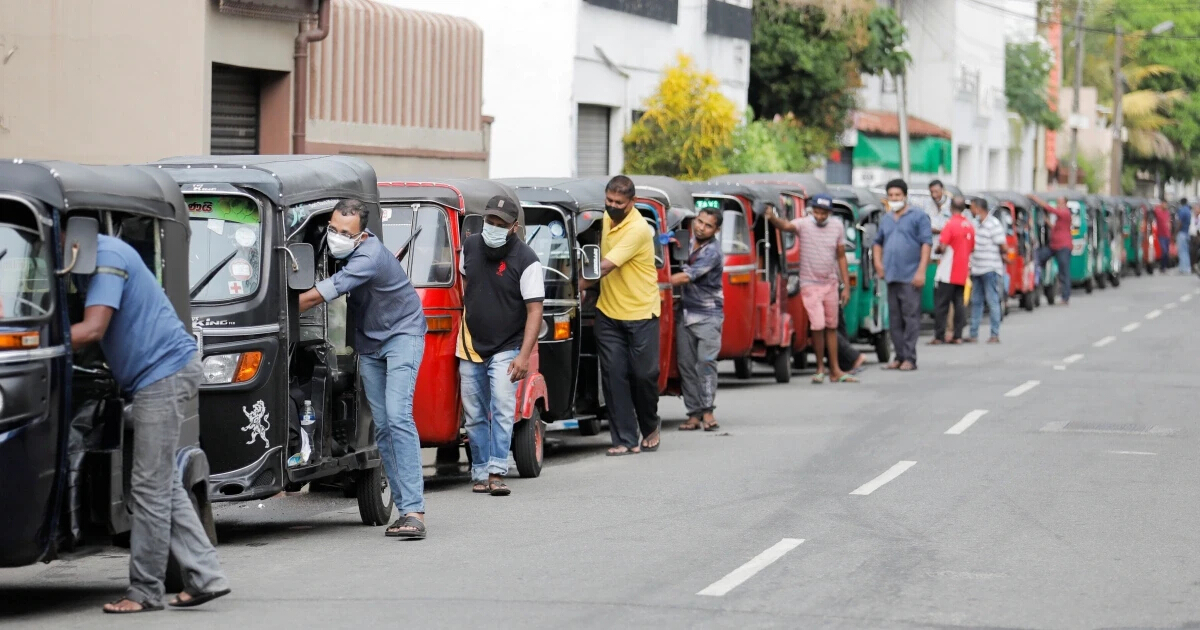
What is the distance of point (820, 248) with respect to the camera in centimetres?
1922

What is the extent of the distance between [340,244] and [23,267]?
2.57 m

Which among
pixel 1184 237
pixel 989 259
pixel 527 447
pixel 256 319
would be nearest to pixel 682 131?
pixel 989 259

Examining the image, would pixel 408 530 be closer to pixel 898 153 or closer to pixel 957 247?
pixel 957 247

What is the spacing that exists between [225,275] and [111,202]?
1.82 meters

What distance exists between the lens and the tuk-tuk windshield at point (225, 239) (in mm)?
9805

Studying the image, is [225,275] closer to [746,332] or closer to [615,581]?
[615,581]

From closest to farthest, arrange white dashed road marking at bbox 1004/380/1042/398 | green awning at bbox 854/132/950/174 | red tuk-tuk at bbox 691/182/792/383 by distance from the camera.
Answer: red tuk-tuk at bbox 691/182/792/383 < white dashed road marking at bbox 1004/380/1042/398 < green awning at bbox 854/132/950/174

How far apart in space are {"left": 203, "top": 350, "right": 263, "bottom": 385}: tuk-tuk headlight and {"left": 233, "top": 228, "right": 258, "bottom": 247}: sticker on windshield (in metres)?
0.61

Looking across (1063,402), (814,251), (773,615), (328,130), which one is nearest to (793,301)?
(814,251)

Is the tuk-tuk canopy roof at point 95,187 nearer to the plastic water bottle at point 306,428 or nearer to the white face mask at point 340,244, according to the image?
the white face mask at point 340,244

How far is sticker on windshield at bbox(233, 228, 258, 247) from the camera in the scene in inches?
387

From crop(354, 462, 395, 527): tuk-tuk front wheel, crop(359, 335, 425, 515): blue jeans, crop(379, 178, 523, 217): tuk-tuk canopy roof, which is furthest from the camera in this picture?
crop(379, 178, 523, 217): tuk-tuk canopy roof

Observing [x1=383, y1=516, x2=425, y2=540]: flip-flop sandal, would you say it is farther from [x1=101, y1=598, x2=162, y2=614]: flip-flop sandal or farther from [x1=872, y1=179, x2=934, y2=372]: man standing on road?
[x1=872, y1=179, x2=934, y2=372]: man standing on road

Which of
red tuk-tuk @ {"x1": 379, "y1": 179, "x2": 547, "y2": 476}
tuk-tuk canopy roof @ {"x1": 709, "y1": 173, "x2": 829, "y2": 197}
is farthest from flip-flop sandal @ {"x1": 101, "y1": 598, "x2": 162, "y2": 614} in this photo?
tuk-tuk canopy roof @ {"x1": 709, "y1": 173, "x2": 829, "y2": 197}
